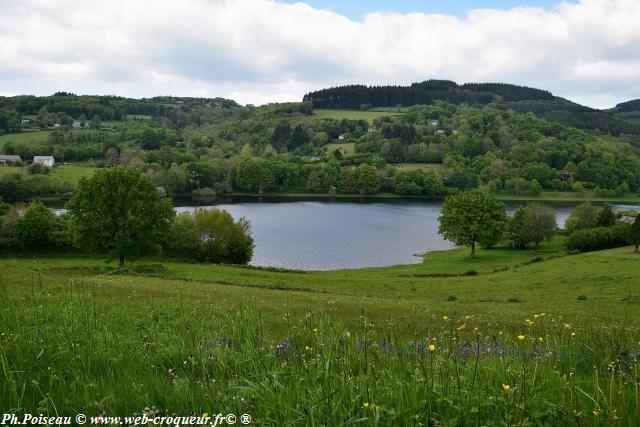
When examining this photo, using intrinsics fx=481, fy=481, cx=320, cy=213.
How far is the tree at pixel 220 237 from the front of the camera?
212 feet

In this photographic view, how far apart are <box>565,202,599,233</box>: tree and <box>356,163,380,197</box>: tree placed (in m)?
86.9

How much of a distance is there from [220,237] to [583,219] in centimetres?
6627

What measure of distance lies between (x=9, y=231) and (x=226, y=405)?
70138mm

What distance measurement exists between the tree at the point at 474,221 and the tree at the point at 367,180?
95.3 meters

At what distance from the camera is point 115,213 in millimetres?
49594

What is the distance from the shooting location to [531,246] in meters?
86.2

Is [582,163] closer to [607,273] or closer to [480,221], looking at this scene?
[480,221]

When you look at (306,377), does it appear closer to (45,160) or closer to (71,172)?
(71,172)

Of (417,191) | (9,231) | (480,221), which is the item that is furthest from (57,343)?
(417,191)

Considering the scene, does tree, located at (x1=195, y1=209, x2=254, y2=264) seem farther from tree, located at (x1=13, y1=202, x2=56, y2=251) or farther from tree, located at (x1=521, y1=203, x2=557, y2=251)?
tree, located at (x1=521, y1=203, x2=557, y2=251)

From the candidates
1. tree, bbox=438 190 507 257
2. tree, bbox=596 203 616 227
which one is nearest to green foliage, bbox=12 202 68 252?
tree, bbox=438 190 507 257

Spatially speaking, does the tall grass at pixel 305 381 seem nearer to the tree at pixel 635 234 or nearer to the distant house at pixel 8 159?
the tree at pixel 635 234

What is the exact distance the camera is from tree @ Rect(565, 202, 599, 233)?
3445 inches

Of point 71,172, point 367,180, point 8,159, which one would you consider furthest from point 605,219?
point 8,159
